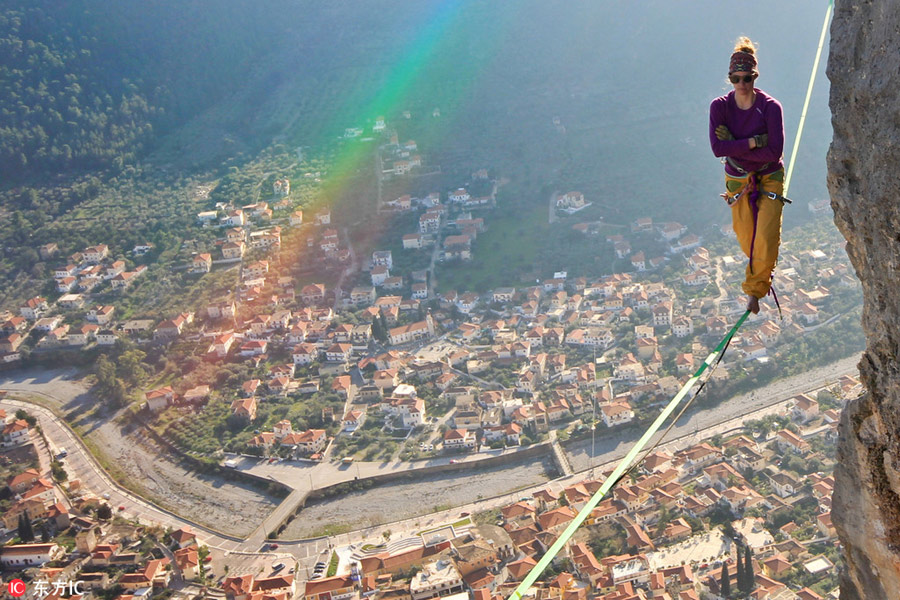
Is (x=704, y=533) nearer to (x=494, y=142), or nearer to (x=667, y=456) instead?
(x=667, y=456)

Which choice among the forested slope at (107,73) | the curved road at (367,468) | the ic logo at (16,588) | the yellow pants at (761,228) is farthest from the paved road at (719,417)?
the forested slope at (107,73)

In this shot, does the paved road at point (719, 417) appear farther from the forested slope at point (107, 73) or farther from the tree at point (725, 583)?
the forested slope at point (107, 73)

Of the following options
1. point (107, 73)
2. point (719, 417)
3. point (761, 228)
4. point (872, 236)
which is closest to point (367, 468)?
point (719, 417)

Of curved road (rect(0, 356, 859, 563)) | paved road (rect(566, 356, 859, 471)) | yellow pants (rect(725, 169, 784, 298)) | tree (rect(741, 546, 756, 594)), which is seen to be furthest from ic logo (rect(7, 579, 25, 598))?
yellow pants (rect(725, 169, 784, 298))

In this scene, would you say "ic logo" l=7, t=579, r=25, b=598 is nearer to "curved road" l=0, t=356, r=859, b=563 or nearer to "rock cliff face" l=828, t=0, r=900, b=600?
"curved road" l=0, t=356, r=859, b=563

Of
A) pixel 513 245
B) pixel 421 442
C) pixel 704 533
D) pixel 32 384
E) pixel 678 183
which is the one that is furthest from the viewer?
pixel 678 183

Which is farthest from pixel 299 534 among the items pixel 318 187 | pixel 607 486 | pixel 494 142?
pixel 494 142

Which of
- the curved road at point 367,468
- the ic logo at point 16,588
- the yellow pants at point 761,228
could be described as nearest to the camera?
the yellow pants at point 761,228
